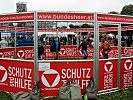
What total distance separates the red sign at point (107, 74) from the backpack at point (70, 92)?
4.54 ft

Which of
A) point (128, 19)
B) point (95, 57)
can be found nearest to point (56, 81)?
point (95, 57)

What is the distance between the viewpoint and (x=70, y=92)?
35.7ft

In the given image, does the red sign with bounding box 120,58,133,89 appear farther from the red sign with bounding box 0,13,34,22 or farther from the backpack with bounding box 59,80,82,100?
the red sign with bounding box 0,13,34,22

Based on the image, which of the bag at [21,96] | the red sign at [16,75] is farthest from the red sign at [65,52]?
the bag at [21,96]

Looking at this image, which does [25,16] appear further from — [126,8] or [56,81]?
[126,8]

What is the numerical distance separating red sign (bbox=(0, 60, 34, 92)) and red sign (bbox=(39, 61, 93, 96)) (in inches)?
17.9

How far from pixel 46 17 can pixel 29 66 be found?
1819 millimetres

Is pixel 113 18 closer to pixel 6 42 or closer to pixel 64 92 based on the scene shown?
pixel 64 92

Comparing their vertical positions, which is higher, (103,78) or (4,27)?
(4,27)

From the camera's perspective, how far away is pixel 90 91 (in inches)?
445

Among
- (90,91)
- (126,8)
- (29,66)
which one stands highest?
(126,8)

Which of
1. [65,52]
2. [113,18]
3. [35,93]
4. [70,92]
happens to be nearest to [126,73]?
[113,18]

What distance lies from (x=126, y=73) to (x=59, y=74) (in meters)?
3.09

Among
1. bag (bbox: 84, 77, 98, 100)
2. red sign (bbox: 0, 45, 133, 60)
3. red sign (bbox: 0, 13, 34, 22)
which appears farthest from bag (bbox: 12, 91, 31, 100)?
red sign (bbox: 0, 45, 133, 60)
